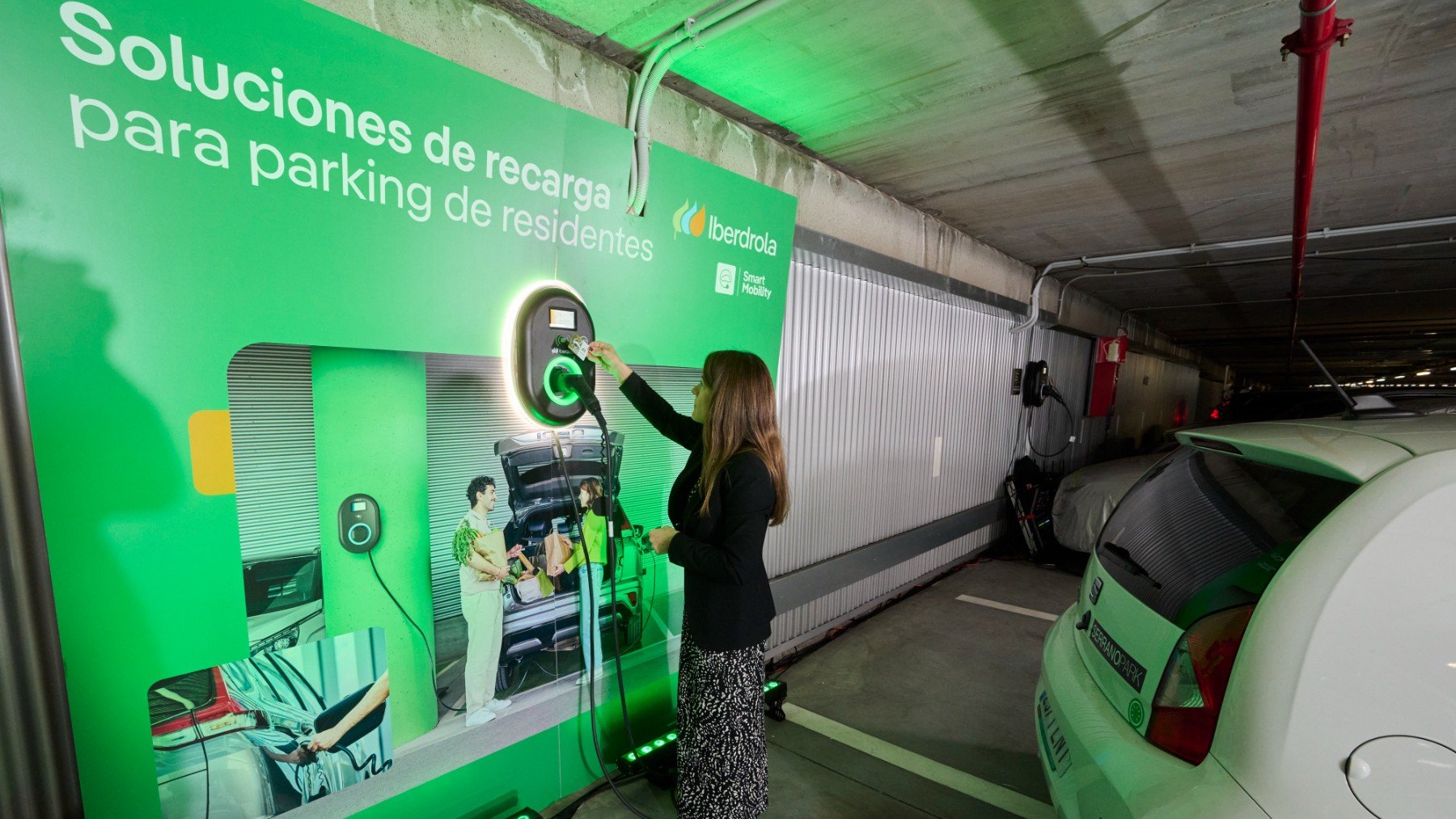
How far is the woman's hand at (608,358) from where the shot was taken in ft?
6.46

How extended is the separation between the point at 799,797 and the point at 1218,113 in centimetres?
367

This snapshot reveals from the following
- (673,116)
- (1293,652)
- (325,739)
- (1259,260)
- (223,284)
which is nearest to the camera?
(1293,652)

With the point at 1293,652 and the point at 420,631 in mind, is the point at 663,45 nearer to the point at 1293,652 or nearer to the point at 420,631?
the point at 420,631

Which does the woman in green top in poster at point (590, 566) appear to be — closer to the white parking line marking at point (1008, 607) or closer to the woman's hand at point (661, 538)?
the woman's hand at point (661, 538)

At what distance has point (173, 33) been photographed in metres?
1.19

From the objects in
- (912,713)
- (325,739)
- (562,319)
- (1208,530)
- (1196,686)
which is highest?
(562,319)

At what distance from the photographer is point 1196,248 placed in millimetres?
4691

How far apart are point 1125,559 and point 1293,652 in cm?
68

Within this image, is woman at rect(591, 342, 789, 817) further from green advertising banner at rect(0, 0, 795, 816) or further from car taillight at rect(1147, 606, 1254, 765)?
car taillight at rect(1147, 606, 1254, 765)

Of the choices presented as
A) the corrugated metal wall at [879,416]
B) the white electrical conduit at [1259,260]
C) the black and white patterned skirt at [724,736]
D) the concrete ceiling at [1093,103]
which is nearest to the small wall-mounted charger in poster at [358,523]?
the black and white patterned skirt at [724,736]

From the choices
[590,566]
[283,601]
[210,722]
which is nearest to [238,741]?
[210,722]

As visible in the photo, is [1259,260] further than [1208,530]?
Yes

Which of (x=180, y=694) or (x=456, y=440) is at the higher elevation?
(x=456, y=440)

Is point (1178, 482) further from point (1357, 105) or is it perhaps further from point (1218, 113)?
point (1357, 105)
